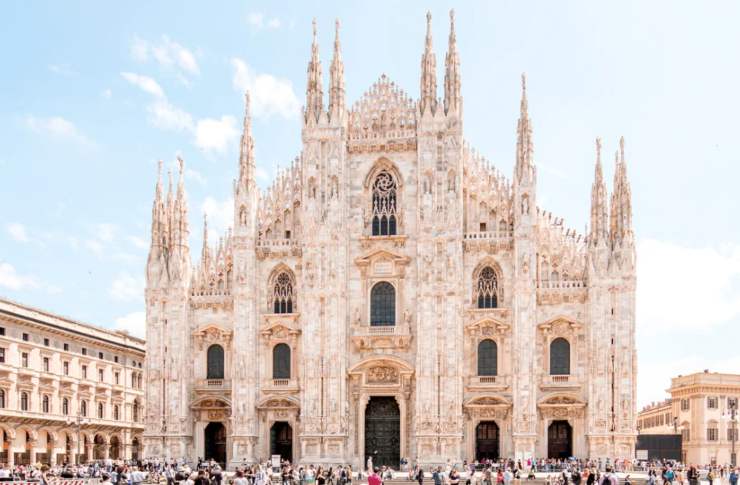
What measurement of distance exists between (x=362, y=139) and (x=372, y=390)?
546 inches

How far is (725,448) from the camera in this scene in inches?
3216

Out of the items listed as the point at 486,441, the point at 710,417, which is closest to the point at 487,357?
the point at 486,441


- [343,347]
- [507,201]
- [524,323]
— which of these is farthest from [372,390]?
[507,201]

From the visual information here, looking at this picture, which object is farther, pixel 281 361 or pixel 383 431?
pixel 281 361

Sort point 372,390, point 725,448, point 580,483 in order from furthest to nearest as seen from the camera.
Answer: point 725,448, point 372,390, point 580,483

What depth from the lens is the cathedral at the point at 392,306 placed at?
5238 cm

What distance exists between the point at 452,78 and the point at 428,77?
132 centimetres

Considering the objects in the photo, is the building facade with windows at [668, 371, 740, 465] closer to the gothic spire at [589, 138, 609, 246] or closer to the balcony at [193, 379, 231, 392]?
the gothic spire at [589, 138, 609, 246]

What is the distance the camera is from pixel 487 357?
176ft

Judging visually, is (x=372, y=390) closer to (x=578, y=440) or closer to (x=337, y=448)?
(x=337, y=448)

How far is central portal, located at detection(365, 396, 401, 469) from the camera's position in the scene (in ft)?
179

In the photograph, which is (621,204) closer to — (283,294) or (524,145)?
(524,145)

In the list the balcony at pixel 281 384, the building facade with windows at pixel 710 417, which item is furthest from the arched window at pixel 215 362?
the building facade with windows at pixel 710 417

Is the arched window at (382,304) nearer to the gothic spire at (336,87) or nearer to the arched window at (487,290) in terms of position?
the arched window at (487,290)
